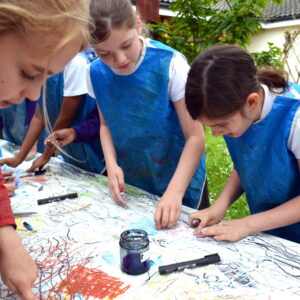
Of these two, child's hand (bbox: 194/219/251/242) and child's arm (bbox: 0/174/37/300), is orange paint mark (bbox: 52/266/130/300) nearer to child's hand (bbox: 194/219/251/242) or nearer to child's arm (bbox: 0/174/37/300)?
child's arm (bbox: 0/174/37/300)

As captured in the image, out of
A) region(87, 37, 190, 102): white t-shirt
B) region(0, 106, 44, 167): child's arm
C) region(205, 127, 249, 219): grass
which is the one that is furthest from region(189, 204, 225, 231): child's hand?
region(205, 127, 249, 219): grass

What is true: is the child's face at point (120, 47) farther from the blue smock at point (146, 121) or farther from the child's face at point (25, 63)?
the child's face at point (25, 63)

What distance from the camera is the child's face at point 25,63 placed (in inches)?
24.6

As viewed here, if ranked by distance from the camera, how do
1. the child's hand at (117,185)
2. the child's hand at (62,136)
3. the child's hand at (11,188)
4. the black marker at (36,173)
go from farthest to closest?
the black marker at (36,173), the child's hand at (62,136), the child's hand at (11,188), the child's hand at (117,185)

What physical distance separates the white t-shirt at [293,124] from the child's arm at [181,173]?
0.33 metres

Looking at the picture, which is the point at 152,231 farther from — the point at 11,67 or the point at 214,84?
the point at 11,67

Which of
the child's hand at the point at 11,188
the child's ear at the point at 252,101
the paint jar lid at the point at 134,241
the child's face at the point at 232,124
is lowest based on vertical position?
the child's hand at the point at 11,188

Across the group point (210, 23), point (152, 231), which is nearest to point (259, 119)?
point (152, 231)

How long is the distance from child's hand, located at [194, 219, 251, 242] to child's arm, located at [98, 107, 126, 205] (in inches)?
16.5

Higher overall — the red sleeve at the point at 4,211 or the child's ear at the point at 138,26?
the child's ear at the point at 138,26

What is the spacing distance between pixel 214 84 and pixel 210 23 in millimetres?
2254

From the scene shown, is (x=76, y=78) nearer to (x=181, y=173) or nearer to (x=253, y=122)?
(x=181, y=173)

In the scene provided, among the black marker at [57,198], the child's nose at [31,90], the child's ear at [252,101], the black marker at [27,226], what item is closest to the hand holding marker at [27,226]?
the black marker at [27,226]

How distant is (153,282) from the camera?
905mm
